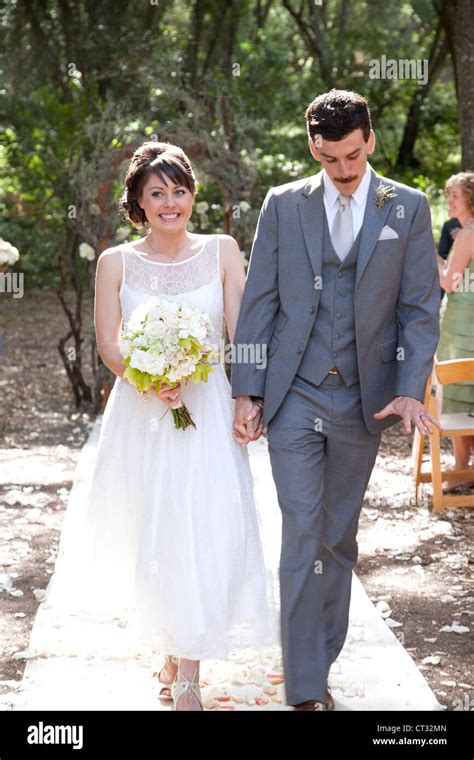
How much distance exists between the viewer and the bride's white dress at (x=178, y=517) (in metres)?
4.00

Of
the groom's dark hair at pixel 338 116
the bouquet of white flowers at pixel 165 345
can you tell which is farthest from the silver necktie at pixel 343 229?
the bouquet of white flowers at pixel 165 345

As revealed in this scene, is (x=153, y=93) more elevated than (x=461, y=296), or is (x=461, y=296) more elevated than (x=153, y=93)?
(x=153, y=93)

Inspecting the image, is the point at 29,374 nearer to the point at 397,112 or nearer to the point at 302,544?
the point at 302,544

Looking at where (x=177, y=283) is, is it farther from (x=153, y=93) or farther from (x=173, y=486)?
(x=153, y=93)

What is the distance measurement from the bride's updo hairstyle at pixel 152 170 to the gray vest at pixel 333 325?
60 cm

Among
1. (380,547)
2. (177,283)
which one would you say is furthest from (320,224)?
(380,547)

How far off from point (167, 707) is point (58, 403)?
757 cm

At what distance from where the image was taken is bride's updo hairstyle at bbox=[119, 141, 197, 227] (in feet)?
13.4

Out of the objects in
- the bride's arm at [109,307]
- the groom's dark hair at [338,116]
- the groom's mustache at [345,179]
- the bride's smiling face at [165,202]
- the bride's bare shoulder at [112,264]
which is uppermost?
the groom's dark hair at [338,116]

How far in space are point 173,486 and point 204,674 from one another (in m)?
0.88

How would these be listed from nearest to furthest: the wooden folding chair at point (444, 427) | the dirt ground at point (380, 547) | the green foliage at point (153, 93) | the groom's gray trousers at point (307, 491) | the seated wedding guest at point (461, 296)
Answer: the groom's gray trousers at point (307, 491), the dirt ground at point (380, 547), the wooden folding chair at point (444, 427), the seated wedding guest at point (461, 296), the green foliage at point (153, 93)

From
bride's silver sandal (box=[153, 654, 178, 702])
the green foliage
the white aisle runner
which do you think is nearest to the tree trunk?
the green foliage

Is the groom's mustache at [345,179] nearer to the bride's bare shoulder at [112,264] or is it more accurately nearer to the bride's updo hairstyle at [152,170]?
the bride's updo hairstyle at [152,170]

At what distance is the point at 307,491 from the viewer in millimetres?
3879
